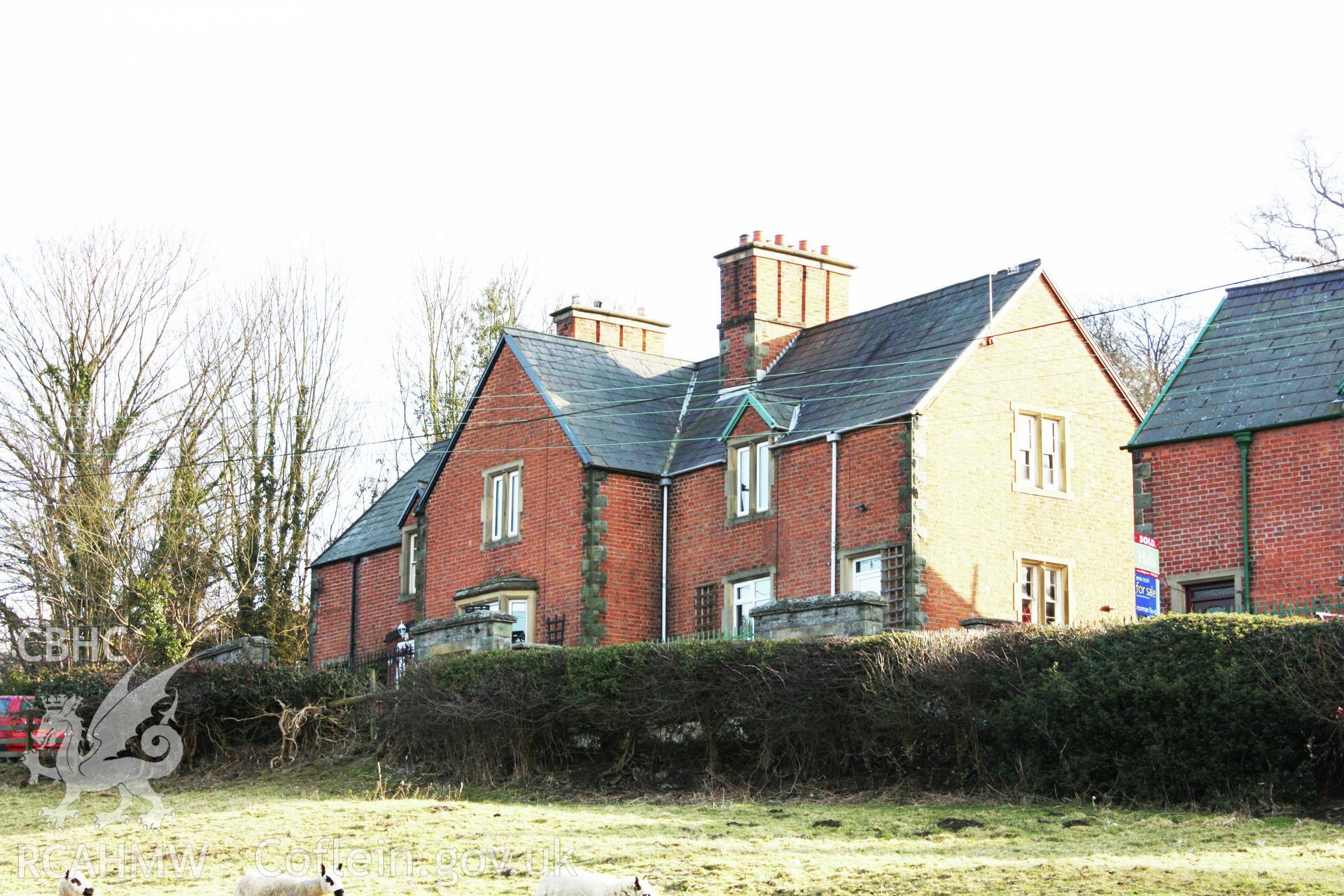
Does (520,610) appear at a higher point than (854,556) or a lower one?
lower

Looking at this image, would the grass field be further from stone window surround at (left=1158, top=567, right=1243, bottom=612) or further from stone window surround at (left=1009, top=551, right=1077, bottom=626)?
stone window surround at (left=1009, top=551, right=1077, bottom=626)

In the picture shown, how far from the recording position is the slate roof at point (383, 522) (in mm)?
40062

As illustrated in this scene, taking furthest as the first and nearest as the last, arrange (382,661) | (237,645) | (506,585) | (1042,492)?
(382,661) → (237,645) → (506,585) → (1042,492)

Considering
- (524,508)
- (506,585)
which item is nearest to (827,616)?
(506,585)

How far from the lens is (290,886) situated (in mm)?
12062

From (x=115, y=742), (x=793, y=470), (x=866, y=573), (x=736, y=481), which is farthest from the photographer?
(x=736, y=481)

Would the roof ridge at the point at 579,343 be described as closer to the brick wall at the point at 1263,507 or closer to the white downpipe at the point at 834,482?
the white downpipe at the point at 834,482

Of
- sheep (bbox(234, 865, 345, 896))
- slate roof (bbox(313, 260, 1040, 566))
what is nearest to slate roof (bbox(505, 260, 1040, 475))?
slate roof (bbox(313, 260, 1040, 566))

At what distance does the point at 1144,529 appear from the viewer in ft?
82.8

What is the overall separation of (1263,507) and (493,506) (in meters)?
16.1

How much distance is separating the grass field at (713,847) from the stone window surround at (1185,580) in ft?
26.3

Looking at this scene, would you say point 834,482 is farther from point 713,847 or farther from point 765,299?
point 713,847

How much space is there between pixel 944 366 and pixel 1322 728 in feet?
45.5

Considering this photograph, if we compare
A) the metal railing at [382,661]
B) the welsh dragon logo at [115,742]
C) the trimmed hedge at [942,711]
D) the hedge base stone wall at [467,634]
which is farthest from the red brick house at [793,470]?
the welsh dragon logo at [115,742]
